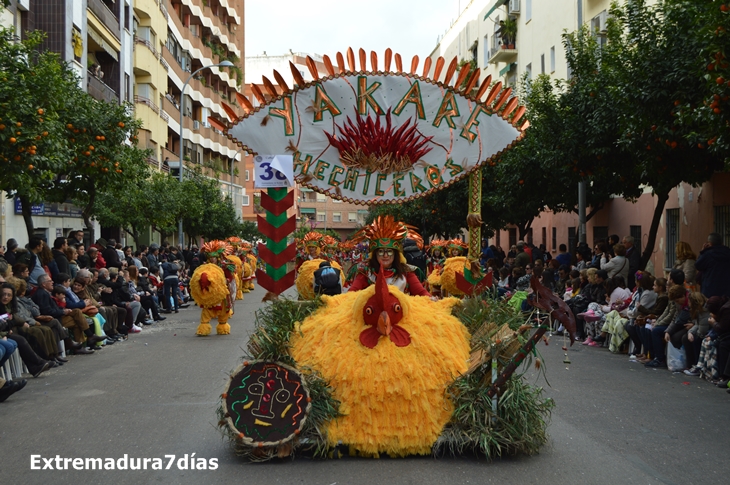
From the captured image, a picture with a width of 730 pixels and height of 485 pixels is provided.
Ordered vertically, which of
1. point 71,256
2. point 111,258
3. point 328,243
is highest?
point 328,243

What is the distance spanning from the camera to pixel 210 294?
1686 centimetres

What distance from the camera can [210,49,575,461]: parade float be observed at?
21.6 feet

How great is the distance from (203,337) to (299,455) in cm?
1050

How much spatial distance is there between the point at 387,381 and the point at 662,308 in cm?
816

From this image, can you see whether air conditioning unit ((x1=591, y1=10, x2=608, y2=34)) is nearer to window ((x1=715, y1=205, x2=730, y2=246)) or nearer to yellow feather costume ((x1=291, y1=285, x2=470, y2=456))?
window ((x1=715, y1=205, x2=730, y2=246))

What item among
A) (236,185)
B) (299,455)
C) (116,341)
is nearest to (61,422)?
(299,455)

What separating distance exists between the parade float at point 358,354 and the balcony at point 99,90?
24.9 meters

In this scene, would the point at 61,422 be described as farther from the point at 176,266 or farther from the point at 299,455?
the point at 176,266

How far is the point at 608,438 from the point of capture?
7836 mm

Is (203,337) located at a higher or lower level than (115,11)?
lower

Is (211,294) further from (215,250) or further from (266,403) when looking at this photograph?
(266,403)

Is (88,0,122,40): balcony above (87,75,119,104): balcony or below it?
above

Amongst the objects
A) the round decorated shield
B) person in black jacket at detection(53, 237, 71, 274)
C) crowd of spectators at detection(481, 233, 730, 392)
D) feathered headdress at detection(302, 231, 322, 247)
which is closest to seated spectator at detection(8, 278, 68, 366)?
person in black jacket at detection(53, 237, 71, 274)

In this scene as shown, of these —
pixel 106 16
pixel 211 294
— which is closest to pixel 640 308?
pixel 211 294
